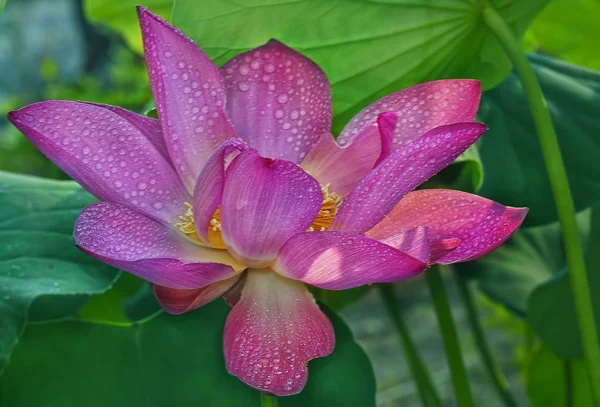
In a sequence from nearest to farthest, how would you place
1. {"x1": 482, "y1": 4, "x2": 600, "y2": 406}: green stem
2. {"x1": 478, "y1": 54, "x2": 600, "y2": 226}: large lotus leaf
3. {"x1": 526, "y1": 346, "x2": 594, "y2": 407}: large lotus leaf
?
{"x1": 482, "y1": 4, "x2": 600, "y2": 406}: green stem
{"x1": 478, "y1": 54, "x2": 600, "y2": 226}: large lotus leaf
{"x1": 526, "y1": 346, "x2": 594, "y2": 407}: large lotus leaf

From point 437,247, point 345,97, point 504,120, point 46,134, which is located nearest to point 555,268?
point 504,120

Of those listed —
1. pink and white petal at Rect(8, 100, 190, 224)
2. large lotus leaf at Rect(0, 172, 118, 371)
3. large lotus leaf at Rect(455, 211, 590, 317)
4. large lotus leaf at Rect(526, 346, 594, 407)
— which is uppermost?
pink and white petal at Rect(8, 100, 190, 224)

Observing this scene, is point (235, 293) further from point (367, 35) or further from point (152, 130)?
point (367, 35)

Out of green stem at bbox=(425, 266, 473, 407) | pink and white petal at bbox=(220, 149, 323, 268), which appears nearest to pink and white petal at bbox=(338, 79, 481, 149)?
pink and white petal at bbox=(220, 149, 323, 268)

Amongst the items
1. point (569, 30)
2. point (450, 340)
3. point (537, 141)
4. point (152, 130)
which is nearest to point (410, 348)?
point (450, 340)

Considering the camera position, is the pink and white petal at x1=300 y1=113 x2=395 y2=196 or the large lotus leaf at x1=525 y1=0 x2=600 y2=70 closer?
the pink and white petal at x1=300 y1=113 x2=395 y2=196

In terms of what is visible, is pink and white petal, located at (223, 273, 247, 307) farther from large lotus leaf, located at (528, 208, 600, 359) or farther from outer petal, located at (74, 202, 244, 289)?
large lotus leaf, located at (528, 208, 600, 359)
